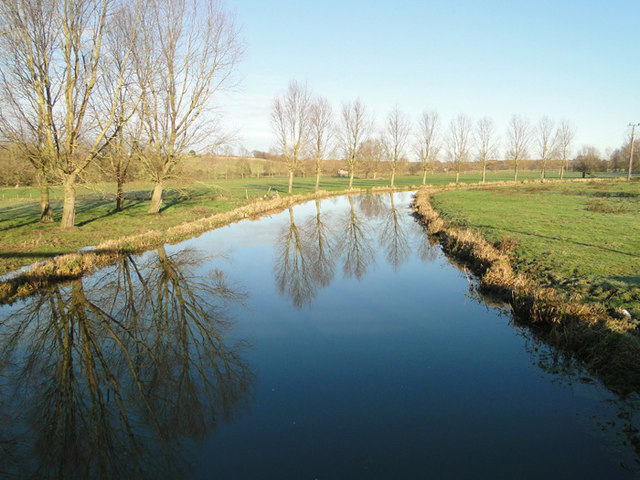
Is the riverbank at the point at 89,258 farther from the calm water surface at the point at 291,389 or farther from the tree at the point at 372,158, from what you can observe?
the tree at the point at 372,158

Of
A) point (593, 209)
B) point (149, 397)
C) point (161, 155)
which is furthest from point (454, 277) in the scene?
point (161, 155)

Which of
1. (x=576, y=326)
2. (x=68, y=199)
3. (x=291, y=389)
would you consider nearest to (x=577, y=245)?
(x=576, y=326)

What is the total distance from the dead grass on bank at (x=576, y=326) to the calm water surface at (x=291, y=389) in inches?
13.9

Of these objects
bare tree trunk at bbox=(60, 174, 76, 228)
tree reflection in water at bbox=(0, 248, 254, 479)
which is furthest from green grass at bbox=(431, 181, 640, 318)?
bare tree trunk at bbox=(60, 174, 76, 228)

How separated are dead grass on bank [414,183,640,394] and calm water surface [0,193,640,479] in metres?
0.35

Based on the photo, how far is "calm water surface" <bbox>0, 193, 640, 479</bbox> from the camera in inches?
153

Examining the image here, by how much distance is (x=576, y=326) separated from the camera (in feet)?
20.8

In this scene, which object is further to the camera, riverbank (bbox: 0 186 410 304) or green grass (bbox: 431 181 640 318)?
riverbank (bbox: 0 186 410 304)

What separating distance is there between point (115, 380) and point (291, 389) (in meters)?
2.77

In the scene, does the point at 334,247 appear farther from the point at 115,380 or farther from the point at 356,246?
the point at 115,380

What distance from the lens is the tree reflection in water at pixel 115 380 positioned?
3.94m

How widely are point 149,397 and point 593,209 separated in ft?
85.3

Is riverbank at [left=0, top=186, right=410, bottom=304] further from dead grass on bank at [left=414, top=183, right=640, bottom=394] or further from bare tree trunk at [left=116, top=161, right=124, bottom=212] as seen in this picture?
dead grass on bank at [left=414, top=183, right=640, bottom=394]

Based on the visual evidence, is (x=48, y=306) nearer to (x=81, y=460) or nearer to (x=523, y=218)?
(x=81, y=460)
